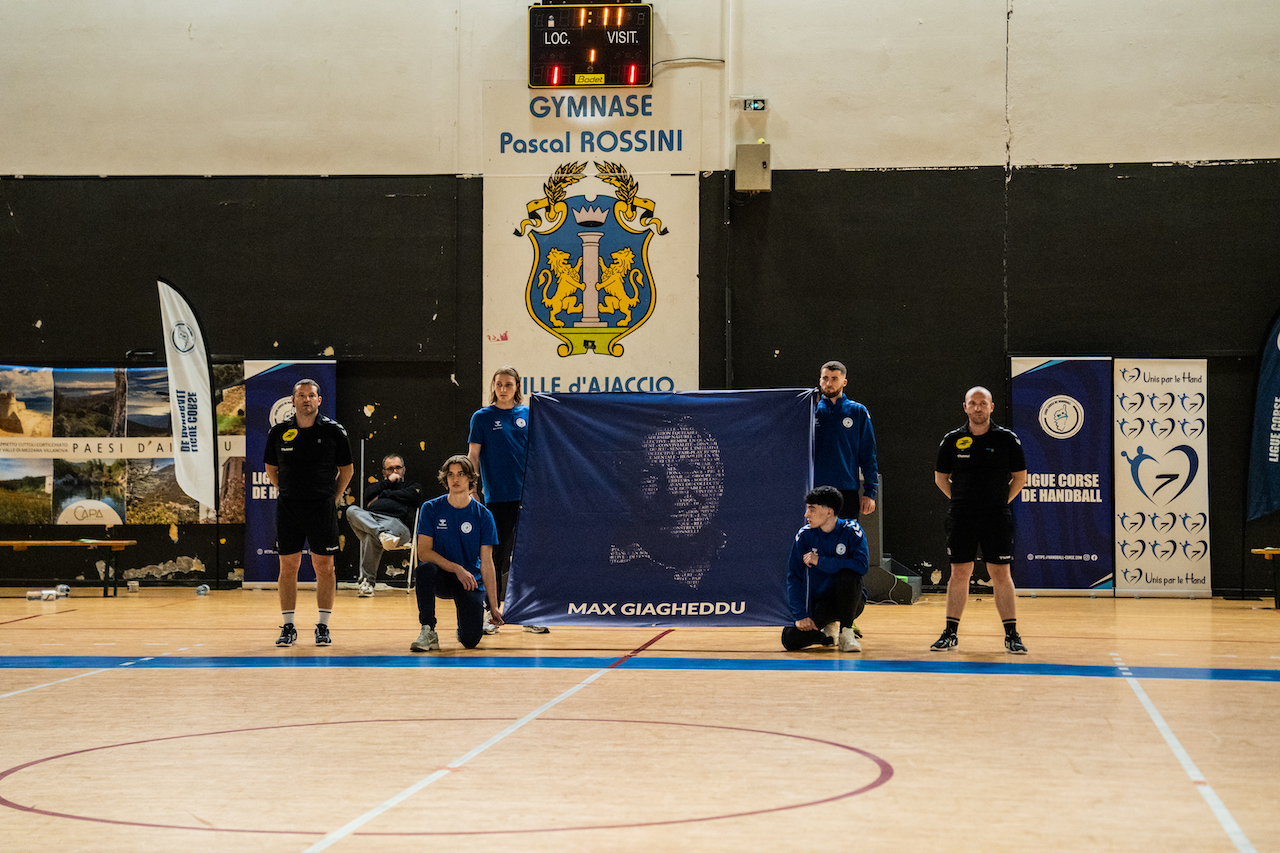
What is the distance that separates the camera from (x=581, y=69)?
1225 cm

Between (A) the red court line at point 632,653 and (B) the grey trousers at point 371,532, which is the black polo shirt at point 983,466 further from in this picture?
(B) the grey trousers at point 371,532

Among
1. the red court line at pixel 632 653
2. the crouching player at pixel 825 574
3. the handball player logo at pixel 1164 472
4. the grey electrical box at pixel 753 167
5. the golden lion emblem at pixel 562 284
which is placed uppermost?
the grey electrical box at pixel 753 167

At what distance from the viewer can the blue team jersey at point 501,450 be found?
788 centimetres

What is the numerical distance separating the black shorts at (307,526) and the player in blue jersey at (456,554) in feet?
1.87

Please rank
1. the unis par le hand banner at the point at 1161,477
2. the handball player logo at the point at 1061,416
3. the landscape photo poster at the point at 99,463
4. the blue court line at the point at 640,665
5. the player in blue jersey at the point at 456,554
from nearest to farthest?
1. the blue court line at the point at 640,665
2. the player in blue jersey at the point at 456,554
3. the unis par le hand banner at the point at 1161,477
4. the handball player logo at the point at 1061,416
5. the landscape photo poster at the point at 99,463

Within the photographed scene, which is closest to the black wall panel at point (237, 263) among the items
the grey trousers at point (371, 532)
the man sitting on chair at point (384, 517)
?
the man sitting on chair at point (384, 517)

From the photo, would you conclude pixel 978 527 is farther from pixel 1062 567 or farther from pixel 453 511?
pixel 1062 567

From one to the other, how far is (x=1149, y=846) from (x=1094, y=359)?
31.5 ft

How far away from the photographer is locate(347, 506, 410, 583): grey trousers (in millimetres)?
11797

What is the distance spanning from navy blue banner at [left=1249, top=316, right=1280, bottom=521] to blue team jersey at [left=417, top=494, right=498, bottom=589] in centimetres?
780

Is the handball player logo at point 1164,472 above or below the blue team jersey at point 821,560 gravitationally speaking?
above

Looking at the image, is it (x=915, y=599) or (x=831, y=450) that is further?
(x=915, y=599)

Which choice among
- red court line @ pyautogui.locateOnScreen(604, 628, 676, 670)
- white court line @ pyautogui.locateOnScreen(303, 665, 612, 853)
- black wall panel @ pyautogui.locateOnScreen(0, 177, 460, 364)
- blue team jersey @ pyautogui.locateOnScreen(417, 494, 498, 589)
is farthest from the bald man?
black wall panel @ pyautogui.locateOnScreen(0, 177, 460, 364)

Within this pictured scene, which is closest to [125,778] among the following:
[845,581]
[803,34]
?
[845,581]
